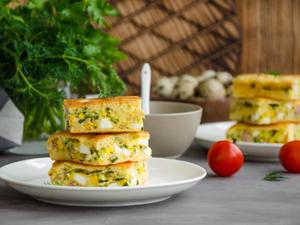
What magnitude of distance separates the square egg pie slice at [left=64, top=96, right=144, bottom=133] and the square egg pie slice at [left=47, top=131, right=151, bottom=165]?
2 cm

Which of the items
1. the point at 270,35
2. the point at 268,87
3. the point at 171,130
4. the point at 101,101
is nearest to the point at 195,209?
the point at 101,101

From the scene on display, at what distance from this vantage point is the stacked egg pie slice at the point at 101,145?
1.79 m

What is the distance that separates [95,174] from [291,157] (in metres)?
0.68

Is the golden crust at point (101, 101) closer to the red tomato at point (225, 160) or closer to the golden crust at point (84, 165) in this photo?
the golden crust at point (84, 165)

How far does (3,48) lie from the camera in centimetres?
250

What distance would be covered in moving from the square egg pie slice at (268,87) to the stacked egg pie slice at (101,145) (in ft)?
3.12

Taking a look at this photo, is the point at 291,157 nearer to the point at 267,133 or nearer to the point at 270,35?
the point at 267,133

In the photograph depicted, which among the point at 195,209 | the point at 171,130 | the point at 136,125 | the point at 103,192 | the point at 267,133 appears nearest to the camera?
the point at 103,192

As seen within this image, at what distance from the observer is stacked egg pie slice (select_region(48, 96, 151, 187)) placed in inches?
70.6

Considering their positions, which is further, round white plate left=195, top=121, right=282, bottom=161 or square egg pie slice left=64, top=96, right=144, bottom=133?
round white plate left=195, top=121, right=282, bottom=161

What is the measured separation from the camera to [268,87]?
2715 millimetres

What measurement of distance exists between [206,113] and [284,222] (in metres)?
2.35

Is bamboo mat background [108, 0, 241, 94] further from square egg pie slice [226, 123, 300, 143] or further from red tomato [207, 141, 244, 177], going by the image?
red tomato [207, 141, 244, 177]

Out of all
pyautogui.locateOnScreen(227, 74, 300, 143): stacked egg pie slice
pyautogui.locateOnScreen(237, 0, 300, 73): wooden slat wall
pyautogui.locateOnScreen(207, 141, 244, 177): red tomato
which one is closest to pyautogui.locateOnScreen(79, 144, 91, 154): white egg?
pyautogui.locateOnScreen(207, 141, 244, 177): red tomato
